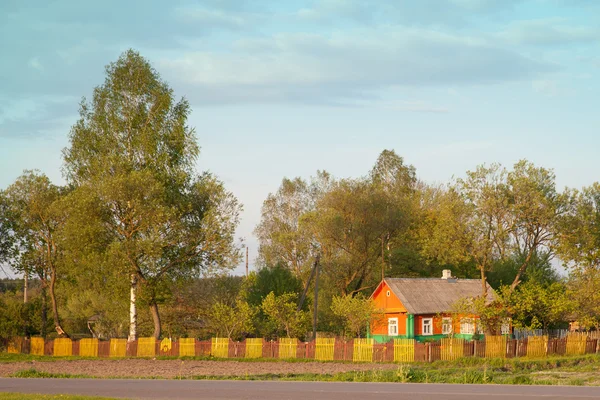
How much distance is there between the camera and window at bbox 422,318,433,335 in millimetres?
56931

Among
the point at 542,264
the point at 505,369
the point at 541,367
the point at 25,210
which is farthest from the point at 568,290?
the point at 25,210

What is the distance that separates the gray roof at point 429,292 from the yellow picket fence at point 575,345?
8667mm

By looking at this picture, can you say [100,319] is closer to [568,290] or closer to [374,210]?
[374,210]

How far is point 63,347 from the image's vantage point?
2020 inches

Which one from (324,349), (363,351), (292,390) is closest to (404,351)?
(363,351)

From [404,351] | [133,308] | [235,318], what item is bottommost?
[404,351]

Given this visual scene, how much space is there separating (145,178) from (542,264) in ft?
146

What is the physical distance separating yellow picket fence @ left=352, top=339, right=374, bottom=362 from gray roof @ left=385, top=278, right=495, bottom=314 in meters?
12.2

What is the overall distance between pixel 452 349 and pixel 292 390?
848 inches

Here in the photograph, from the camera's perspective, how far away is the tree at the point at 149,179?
47.4m

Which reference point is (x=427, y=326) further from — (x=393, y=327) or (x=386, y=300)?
(x=386, y=300)

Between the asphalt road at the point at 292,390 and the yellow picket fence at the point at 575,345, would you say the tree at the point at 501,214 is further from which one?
the asphalt road at the point at 292,390

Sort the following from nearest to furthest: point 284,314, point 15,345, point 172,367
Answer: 1. point 172,367
2. point 284,314
3. point 15,345

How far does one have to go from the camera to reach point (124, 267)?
46656 mm
